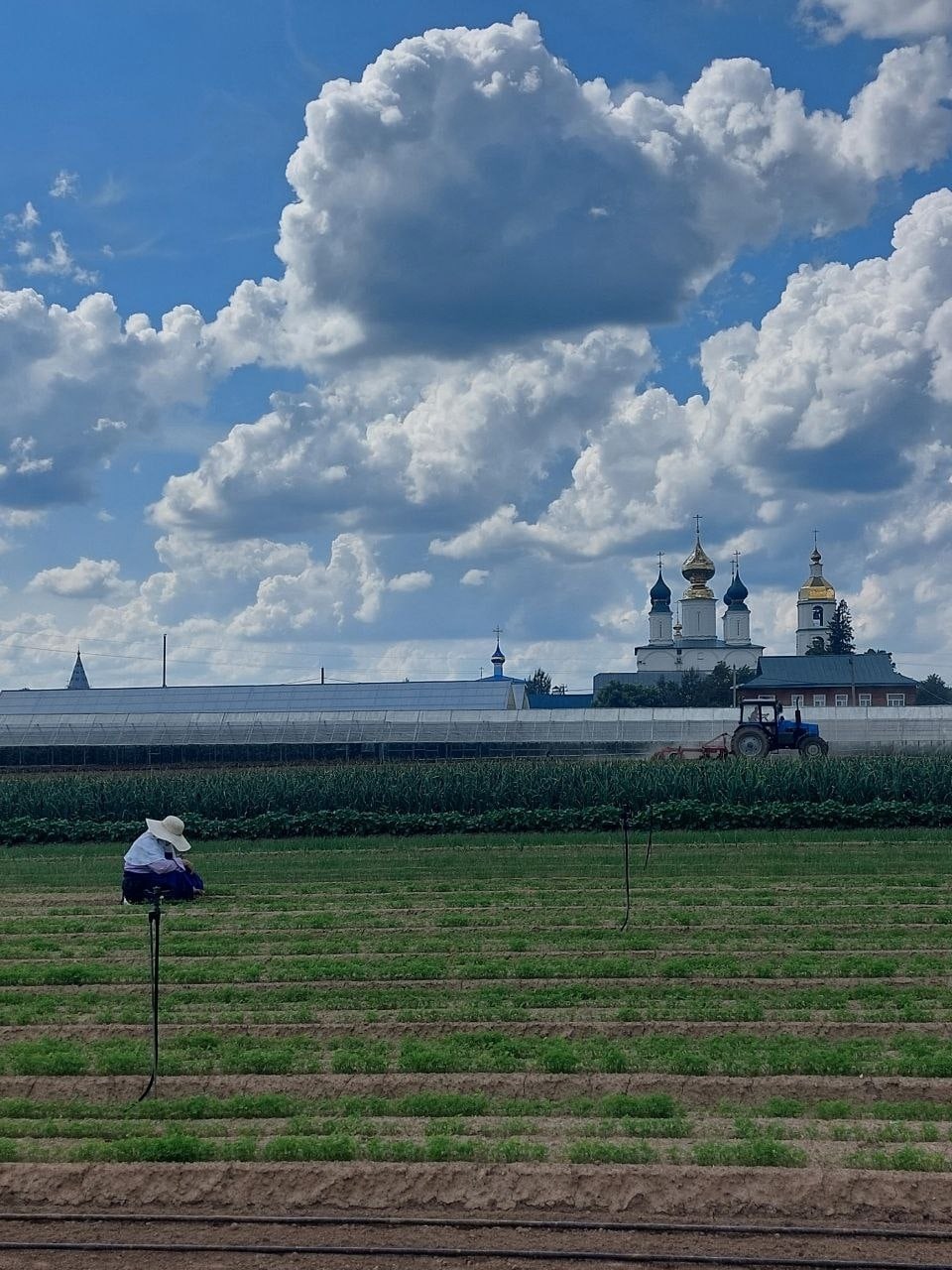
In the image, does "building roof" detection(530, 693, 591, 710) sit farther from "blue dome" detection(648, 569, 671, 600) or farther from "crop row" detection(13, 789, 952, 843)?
"crop row" detection(13, 789, 952, 843)

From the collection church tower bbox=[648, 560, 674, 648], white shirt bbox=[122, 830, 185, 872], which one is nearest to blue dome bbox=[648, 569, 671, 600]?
church tower bbox=[648, 560, 674, 648]

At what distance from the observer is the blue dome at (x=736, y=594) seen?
132m

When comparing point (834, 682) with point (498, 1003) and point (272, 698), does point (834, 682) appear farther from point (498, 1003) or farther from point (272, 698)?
point (498, 1003)

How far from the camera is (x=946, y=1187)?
1009 centimetres

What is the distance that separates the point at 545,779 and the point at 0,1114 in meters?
29.8

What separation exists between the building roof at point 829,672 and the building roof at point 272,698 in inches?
1751

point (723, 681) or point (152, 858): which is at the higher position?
point (723, 681)

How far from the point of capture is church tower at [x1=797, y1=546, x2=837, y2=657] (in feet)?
448

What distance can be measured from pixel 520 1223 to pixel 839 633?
133173 mm

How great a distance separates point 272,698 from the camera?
68500mm

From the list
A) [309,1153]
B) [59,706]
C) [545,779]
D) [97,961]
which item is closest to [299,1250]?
[309,1153]

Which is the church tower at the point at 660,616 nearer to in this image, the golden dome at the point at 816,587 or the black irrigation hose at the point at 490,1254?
the golden dome at the point at 816,587

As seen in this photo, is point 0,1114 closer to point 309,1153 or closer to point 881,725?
point 309,1153

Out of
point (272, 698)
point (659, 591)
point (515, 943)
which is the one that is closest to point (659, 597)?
point (659, 591)
